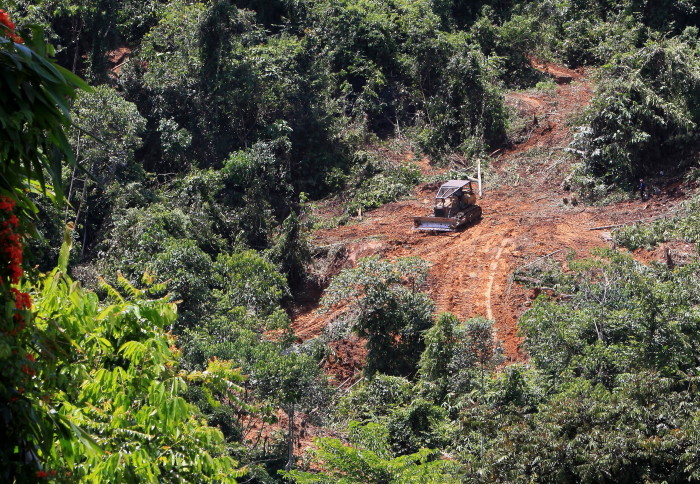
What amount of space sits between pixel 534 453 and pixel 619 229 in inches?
433

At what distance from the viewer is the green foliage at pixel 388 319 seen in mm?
18828

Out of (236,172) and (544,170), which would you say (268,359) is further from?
(544,170)

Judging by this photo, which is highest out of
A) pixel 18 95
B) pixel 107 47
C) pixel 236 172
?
pixel 107 47

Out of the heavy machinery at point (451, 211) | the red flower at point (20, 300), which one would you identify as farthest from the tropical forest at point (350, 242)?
the heavy machinery at point (451, 211)

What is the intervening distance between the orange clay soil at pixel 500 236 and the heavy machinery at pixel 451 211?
245mm

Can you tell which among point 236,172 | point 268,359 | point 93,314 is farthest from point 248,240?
point 93,314

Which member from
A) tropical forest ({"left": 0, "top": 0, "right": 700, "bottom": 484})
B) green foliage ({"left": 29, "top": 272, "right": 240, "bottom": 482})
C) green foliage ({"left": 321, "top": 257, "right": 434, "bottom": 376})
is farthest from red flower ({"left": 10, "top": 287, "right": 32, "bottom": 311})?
green foliage ({"left": 321, "top": 257, "right": 434, "bottom": 376})

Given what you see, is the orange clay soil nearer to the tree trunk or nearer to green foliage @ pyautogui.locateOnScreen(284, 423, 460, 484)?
the tree trunk

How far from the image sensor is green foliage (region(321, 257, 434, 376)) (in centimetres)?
1883

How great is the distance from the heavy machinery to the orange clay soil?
24 centimetres

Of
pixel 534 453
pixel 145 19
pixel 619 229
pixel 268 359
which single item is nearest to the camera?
pixel 534 453

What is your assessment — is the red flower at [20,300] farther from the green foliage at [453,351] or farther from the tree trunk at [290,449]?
the green foliage at [453,351]

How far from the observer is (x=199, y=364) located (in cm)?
1574

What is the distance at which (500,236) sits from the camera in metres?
23.1
